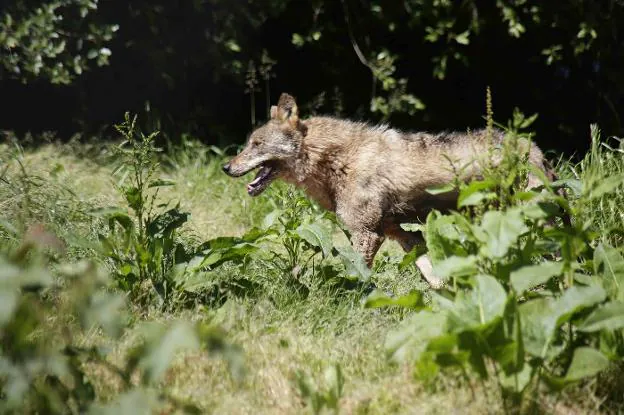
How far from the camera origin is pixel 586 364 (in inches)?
124

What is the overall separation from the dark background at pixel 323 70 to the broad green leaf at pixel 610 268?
16.8ft

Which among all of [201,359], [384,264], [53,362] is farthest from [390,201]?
[53,362]

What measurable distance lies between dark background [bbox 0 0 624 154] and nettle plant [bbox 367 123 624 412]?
523cm

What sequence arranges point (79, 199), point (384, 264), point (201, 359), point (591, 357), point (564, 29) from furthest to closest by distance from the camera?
1. point (564, 29)
2. point (79, 199)
3. point (384, 264)
4. point (201, 359)
5. point (591, 357)

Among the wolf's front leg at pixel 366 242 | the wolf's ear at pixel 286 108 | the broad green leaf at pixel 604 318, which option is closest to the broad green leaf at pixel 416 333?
the broad green leaf at pixel 604 318

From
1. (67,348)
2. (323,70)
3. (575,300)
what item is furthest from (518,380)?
(323,70)

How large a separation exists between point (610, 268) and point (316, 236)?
1.51m

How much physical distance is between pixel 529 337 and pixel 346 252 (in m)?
1.53

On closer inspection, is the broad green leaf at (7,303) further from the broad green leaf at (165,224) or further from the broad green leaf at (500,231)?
the broad green leaf at (165,224)

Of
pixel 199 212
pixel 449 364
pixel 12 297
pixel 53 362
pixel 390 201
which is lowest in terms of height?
pixel 199 212

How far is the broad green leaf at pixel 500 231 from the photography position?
10.3 feet

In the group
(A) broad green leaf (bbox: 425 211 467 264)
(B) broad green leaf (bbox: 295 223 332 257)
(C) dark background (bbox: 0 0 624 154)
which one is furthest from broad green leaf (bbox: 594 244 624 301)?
(C) dark background (bbox: 0 0 624 154)

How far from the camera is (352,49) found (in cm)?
931

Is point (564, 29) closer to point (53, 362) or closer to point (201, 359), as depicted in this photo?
point (201, 359)
